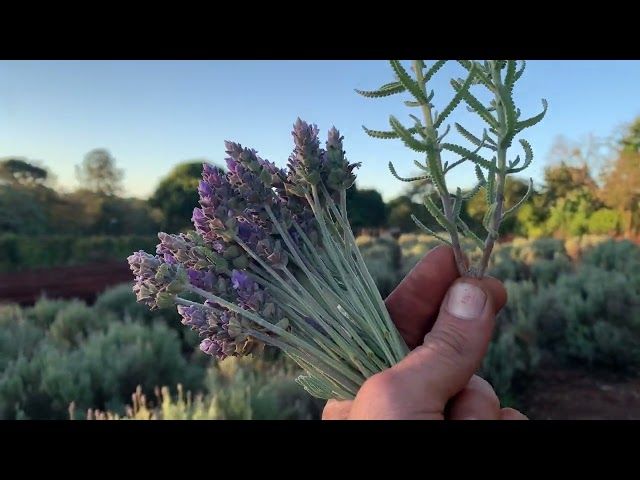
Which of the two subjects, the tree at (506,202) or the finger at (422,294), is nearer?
the finger at (422,294)

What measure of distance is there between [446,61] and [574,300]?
2.76m

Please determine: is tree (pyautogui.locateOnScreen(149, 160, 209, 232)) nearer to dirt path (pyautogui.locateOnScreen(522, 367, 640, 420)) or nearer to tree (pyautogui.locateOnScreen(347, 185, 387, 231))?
tree (pyautogui.locateOnScreen(347, 185, 387, 231))

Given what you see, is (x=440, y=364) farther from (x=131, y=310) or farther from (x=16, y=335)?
(x=131, y=310)

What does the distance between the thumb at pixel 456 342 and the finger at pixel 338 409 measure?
0.13 m

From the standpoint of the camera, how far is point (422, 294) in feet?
2.47

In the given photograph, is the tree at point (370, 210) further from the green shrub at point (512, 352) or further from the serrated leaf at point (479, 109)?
the serrated leaf at point (479, 109)

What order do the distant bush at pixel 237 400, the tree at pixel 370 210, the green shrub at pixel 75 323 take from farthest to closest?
the tree at pixel 370 210 → the green shrub at pixel 75 323 → the distant bush at pixel 237 400

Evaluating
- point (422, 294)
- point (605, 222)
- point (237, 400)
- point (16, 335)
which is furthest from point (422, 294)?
point (605, 222)

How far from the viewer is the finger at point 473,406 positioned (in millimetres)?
672

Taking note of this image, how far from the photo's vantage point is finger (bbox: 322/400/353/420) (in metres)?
0.72

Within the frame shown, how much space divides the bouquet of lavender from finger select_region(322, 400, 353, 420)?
0.27ft

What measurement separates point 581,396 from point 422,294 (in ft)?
7.34

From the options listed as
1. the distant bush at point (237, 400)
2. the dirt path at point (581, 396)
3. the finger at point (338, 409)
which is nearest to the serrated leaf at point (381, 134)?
the finger at point (338, 409)

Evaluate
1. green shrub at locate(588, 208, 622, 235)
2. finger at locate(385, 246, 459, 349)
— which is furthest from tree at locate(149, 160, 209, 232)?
green shrub at locate(588, 208, 622, 235)
